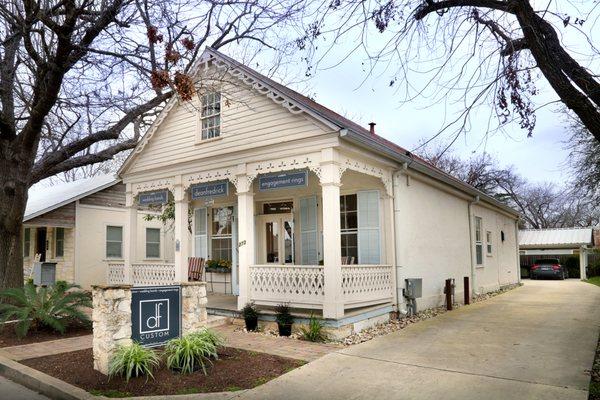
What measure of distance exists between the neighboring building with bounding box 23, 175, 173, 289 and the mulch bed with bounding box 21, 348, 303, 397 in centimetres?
1078

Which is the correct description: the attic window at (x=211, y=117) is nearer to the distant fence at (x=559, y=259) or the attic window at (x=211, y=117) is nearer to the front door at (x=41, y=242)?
the front door at (x=41, y=242)

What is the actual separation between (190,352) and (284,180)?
4415mm

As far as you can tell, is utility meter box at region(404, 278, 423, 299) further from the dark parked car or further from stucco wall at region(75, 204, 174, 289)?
the dark parked car

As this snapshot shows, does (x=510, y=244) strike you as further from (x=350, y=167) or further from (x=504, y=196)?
(x=504, y=196)

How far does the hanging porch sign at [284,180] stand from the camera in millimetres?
9656

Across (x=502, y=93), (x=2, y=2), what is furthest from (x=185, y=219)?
(x=502, y=93)

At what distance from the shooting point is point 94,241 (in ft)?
59.9

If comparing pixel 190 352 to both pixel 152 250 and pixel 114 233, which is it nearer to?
pixel 114 233

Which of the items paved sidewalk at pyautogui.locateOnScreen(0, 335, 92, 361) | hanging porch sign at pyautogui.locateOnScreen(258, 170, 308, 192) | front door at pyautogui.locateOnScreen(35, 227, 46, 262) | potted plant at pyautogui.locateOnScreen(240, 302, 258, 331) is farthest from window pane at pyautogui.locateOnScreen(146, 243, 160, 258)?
potted plant at pyautogui.locateOnScreen(240, 302, 258, 331)

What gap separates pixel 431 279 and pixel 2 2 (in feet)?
37.5

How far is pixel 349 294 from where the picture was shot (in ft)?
30.8

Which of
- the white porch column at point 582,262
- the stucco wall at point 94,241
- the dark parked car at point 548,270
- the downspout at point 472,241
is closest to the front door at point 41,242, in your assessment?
the stucco wall at point 94,241

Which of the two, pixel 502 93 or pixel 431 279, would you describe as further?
pixel 431 279

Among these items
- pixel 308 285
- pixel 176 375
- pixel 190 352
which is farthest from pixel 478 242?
pixel 176 375
